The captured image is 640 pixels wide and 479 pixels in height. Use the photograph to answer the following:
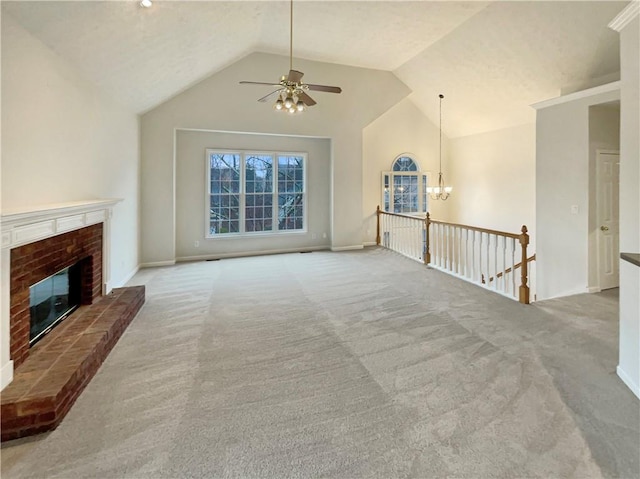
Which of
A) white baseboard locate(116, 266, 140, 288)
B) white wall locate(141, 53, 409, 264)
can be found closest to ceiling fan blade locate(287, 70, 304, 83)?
white wall locate(141, 53, 409, 264)

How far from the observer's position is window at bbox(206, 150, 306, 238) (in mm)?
7137

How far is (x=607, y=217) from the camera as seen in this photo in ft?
15.3

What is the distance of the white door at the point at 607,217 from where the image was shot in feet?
15.1

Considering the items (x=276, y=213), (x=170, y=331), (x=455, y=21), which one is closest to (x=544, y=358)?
(x=170, y=331)

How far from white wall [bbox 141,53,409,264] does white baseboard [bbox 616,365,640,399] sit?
5.71m

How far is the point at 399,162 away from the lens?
8664 mm

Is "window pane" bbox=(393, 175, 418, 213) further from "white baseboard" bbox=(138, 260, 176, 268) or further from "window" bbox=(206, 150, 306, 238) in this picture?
"white baseboard" bbox=(138, 260, 176, 268)

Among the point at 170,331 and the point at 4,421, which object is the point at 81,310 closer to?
the point at 170,331

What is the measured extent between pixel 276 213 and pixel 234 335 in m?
4.68

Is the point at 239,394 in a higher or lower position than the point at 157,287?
lower

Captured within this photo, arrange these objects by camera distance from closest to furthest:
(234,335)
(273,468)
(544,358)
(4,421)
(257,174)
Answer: (273,468)
(4,421)
(544,358)
(234,335)
(257,174)

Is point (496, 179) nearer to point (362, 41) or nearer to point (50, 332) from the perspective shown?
point (362, 41)

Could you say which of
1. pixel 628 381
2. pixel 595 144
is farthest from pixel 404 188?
pixel 628 381

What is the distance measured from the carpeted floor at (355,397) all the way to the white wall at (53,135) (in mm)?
970
